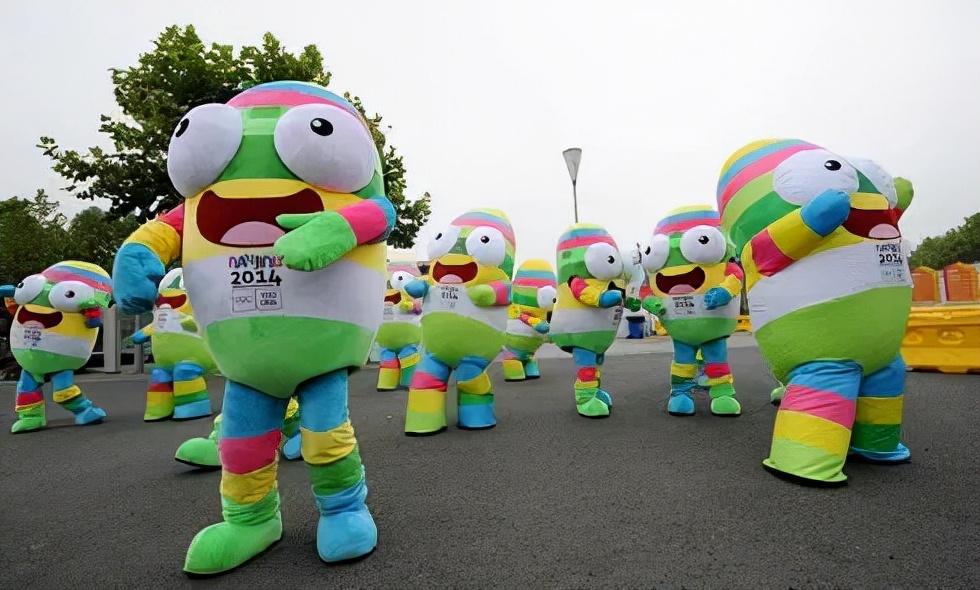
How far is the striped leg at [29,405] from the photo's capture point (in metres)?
5.63

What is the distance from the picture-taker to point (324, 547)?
2139 mm

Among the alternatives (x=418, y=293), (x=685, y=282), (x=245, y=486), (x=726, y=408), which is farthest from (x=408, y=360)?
(x=245, y=486)

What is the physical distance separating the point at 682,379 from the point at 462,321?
230cm

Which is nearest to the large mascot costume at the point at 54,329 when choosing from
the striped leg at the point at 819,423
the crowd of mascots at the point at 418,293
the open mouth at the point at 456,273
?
the crowd of mascots at the point at 418,293

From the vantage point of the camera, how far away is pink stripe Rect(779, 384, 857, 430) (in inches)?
109

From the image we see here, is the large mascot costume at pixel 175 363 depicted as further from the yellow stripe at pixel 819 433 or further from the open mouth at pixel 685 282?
the yellow stripe at pixel 819 433

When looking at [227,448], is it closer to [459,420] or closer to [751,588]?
[751,588]

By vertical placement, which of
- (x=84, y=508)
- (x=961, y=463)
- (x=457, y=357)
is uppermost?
(x=457, y=357)

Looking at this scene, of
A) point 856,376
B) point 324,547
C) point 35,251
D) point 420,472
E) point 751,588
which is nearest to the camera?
point 751,588

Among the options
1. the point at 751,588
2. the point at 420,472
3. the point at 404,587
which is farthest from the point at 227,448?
the point at 751,588

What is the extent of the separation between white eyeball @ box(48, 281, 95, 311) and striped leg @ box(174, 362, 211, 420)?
3.85 ft

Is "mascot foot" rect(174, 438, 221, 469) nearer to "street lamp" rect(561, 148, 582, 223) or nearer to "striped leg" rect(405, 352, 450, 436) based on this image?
"striped leg" rect(405, 352, 450, 436)

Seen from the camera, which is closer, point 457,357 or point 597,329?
point 457,357

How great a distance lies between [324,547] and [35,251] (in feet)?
55.8
